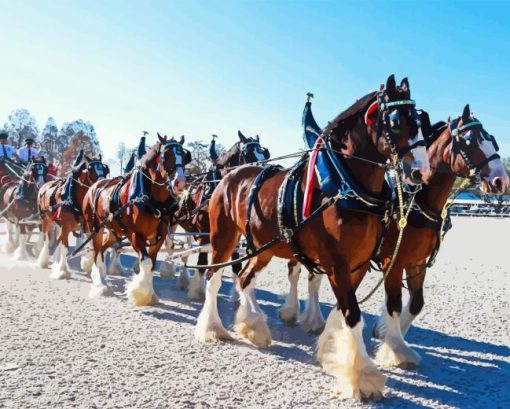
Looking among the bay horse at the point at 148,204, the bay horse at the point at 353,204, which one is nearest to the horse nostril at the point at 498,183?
the bay horse at the point at 353,204

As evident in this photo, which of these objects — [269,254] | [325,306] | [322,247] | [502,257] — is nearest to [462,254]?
[502,257]

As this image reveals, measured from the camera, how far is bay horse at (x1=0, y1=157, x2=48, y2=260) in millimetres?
11586

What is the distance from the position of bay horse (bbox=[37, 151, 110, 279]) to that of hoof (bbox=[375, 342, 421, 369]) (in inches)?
258

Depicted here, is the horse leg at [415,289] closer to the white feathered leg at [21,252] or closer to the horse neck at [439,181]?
the horse neck at [439,181]

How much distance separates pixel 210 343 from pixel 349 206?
2.54 m

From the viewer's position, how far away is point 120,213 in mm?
7180

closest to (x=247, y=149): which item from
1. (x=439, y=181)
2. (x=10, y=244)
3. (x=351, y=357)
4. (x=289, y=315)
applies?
(x=289, y=315)

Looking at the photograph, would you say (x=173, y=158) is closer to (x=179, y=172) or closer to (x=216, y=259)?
(x=179, y=172)

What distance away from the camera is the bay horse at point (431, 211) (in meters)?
4.42

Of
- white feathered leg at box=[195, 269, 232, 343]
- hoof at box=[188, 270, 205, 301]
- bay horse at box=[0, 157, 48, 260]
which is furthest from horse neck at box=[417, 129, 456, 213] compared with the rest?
bay horse at box=[0, 157, 48, 260]

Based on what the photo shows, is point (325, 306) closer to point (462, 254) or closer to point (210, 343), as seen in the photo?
point (210, 343)

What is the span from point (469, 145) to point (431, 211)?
0.74m

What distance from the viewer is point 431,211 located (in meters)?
4.71

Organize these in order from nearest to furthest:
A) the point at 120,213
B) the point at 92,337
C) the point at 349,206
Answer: the point at 349,206 < the point at 92,337 < the point at 120,213
